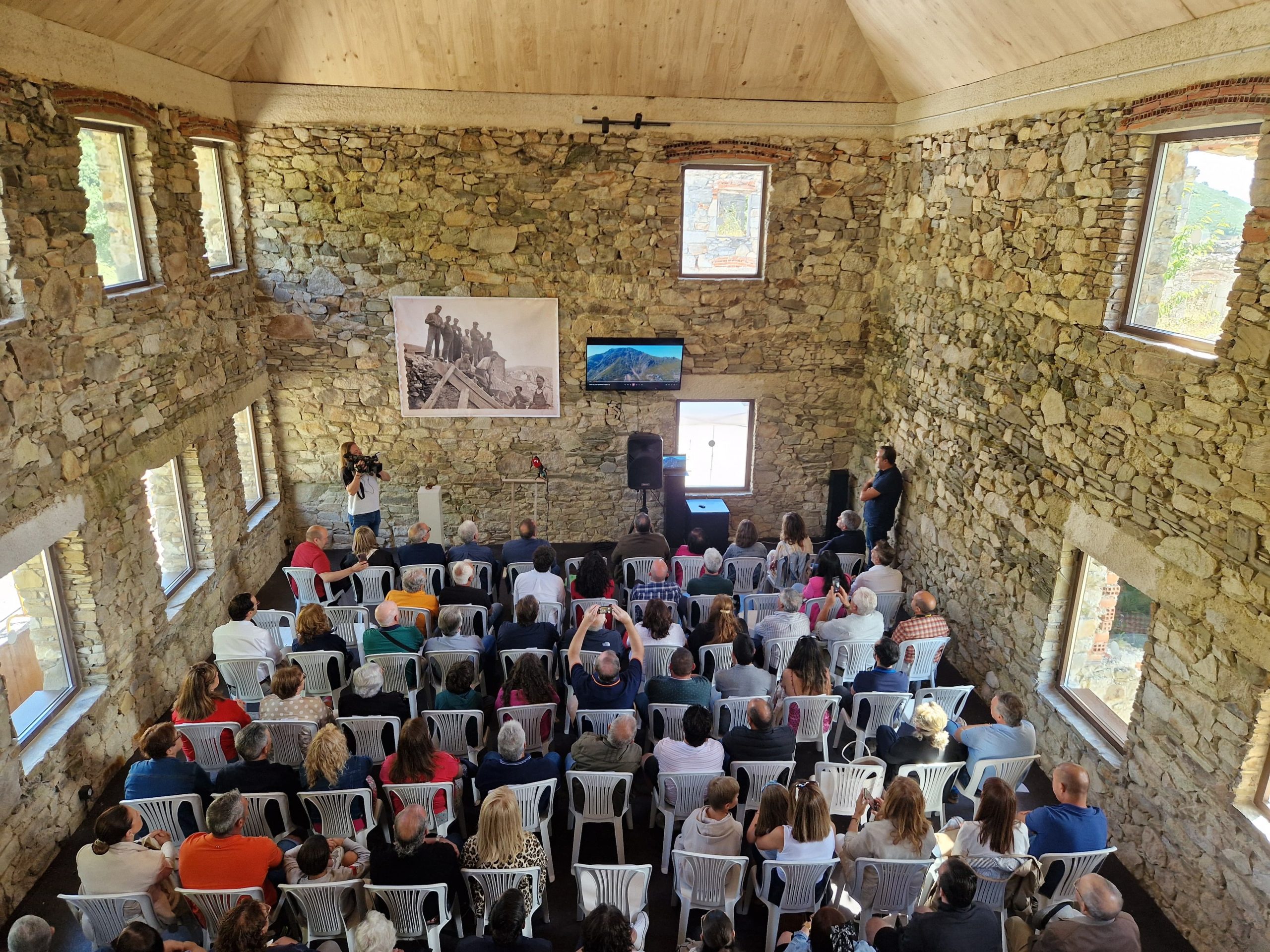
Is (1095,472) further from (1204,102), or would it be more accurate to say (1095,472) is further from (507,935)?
(507,935)

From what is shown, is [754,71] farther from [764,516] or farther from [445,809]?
[445,809]

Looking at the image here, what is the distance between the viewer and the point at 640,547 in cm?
778

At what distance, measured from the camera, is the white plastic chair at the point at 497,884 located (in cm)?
393

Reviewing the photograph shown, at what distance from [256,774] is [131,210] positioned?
15.4 feet

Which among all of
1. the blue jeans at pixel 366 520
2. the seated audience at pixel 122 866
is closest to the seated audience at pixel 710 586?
the blue jeans at pixel 366 520

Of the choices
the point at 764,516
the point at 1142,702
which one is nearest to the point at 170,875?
the point at 1142,702

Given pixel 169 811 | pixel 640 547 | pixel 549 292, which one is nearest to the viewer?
pixel 169 811

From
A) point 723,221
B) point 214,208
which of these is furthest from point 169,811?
point 723,221

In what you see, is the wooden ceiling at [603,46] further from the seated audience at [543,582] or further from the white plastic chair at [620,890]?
the white plastic chair at [620,890]

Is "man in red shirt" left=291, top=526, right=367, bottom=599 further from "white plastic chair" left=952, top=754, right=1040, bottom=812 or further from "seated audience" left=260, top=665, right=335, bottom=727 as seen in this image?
"white plastic chair" left=952, top=754, right=1040, bottom=812

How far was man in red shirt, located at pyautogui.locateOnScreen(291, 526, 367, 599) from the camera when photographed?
7.27 m

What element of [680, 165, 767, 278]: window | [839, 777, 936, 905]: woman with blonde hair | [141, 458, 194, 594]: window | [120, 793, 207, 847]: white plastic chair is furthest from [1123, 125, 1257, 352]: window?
[141, 458, 194, 594]: window

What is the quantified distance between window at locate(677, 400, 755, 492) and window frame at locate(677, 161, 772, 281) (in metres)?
1.42

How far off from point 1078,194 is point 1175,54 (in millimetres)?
1053
